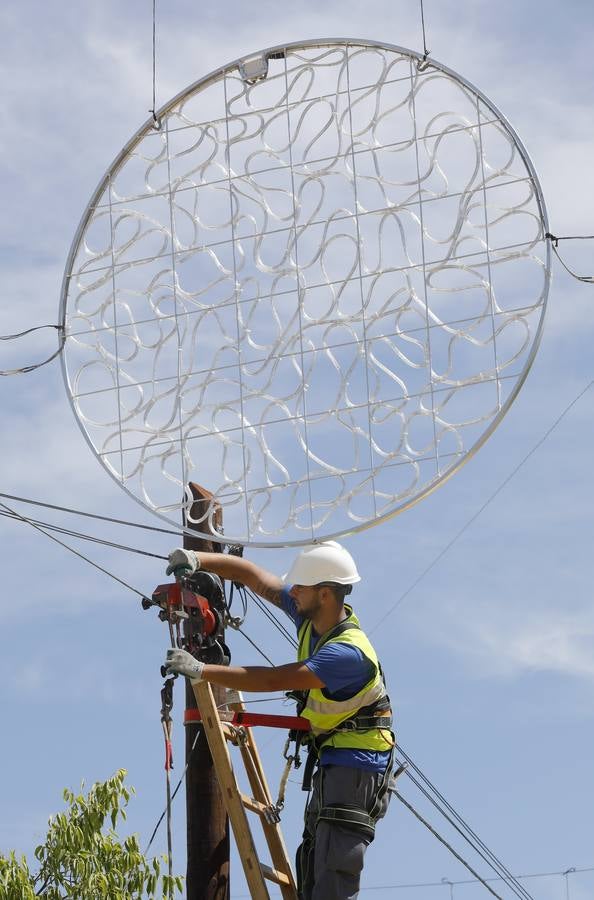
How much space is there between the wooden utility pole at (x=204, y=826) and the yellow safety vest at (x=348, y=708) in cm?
168

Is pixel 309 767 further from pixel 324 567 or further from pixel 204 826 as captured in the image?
pixel 204 826

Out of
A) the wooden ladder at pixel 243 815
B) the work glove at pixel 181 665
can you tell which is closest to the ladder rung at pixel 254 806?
the wooden ladder at pixel 243 815

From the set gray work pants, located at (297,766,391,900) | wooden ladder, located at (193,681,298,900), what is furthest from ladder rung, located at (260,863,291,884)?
gray work pants, located at (297,766,391,900)

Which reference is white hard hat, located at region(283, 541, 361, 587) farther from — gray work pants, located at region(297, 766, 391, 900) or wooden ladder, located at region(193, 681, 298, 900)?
gray work pants, located at region(297, 766, 391, 900)

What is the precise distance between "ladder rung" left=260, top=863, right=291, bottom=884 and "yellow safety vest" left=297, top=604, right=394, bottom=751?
27.1 inches

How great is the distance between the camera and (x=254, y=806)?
8.47m

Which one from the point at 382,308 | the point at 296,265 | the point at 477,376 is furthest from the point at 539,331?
the point at 296,265

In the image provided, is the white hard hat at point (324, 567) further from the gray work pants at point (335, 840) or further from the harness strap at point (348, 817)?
the harness strap at point (348, 817)

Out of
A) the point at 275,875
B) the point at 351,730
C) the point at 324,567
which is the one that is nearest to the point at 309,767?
the point at 351,730

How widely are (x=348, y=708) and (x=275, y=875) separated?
1.03 metres

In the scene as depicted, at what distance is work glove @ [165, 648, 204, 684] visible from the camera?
7738 millimetres

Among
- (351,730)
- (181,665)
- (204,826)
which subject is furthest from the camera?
(204,826)

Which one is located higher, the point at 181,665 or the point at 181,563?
the point at 181,563

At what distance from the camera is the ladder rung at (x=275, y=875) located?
8.25m
